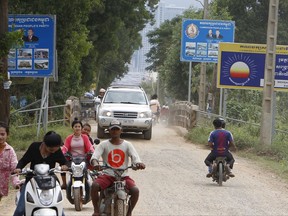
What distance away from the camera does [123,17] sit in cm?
4078

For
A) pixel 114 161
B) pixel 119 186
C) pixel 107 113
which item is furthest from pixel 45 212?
pixel 107 113

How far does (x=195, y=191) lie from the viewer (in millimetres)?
15273

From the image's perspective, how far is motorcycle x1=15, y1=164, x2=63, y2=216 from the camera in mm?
8047

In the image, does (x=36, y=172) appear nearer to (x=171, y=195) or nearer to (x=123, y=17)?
(x=171, y=195)

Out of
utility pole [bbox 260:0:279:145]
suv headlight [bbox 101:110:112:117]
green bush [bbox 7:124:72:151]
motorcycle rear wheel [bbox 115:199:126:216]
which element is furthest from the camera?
suv headlight [bbox 101:110:112:117]

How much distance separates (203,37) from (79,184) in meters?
26.0

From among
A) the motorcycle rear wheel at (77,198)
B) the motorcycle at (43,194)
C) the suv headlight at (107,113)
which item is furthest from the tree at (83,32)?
the motorcycle at (43,194)

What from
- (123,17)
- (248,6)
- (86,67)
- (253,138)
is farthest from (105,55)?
(253,138)

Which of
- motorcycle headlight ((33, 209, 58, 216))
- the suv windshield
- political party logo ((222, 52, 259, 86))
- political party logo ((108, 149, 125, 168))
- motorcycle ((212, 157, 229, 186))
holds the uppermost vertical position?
political party logo ((222, 52, 259, 86))

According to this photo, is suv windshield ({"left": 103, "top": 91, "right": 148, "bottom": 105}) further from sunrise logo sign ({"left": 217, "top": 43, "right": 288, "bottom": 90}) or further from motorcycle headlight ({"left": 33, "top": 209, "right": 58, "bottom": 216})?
motorcycle headlight ({"left": 33, "top": 209, "right": 58, "bottom": 216})

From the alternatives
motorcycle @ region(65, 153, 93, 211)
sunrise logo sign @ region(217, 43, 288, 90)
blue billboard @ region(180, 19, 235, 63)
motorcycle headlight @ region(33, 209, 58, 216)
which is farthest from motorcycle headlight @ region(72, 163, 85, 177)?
blue billboard @ region(180, 19, 235, 63)

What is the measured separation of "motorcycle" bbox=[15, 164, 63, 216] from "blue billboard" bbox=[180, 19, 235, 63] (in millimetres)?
29222

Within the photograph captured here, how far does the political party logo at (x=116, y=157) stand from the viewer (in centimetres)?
1019

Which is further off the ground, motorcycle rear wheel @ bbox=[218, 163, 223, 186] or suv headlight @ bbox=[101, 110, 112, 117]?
suv headlight @ bbox=[101, 110, 112, 117]
